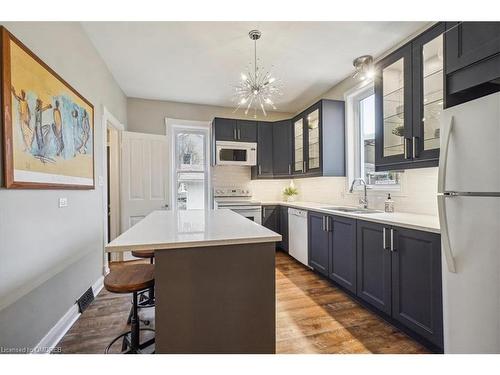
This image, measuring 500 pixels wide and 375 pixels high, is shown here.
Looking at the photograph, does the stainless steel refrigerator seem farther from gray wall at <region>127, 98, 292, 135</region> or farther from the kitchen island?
gray wall at <region>127, 98, 292, 135</region>

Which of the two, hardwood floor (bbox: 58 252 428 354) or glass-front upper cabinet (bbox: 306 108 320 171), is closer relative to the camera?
hardwood floor (bbox: 58 252 428 354)

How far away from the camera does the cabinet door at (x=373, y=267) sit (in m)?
1.94

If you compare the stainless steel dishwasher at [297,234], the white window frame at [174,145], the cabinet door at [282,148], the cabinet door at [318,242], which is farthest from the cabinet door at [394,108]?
the white window frame at [174,145]

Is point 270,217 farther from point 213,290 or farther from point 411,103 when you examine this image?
point 213,290

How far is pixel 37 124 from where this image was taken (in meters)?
1.58

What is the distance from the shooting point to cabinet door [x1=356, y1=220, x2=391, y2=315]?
194 centimetres

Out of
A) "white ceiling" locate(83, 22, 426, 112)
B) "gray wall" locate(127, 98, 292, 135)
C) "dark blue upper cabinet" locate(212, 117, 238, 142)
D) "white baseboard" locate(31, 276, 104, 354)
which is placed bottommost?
"white baseboard" locate(31, 276, 104, 354)

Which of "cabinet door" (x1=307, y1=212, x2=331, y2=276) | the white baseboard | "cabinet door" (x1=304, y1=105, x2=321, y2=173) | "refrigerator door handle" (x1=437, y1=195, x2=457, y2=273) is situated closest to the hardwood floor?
the white baseboard

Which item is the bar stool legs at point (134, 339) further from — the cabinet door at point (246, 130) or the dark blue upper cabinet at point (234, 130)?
the cabinet door at point (246, 130)

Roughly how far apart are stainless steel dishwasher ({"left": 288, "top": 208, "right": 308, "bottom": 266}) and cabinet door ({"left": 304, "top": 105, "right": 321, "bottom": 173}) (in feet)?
2.29

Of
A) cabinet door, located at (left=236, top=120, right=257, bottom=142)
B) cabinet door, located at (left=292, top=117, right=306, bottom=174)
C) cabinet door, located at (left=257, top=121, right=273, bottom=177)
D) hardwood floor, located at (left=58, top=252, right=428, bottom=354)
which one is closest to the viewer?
hardwood floor, located at (left=58, top=252, right=428, bottom=354)

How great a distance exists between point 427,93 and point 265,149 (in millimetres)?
2749
